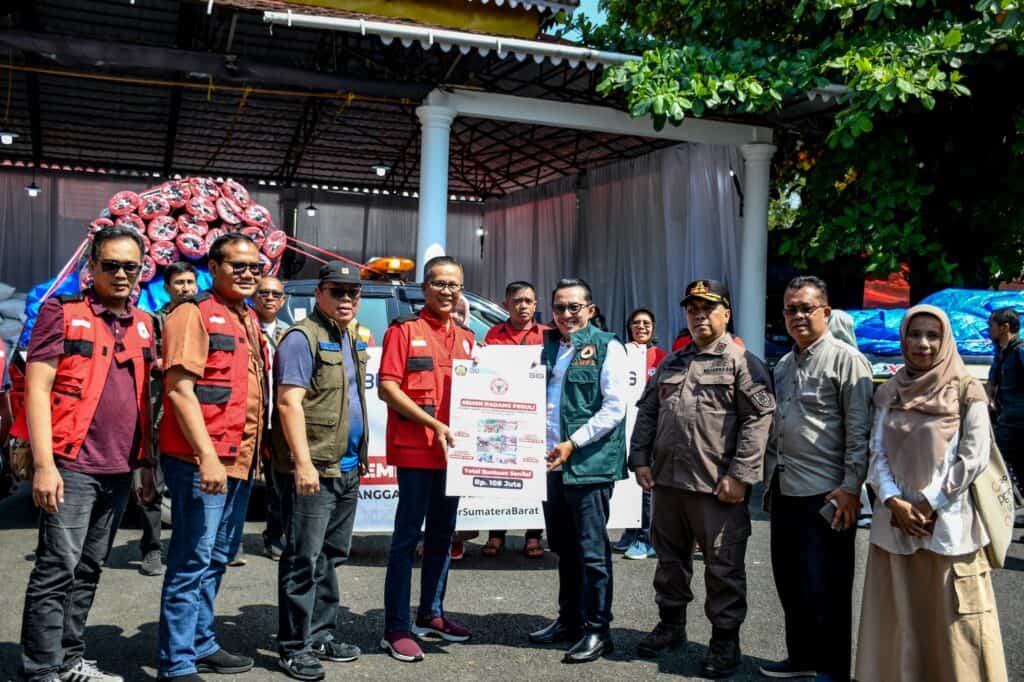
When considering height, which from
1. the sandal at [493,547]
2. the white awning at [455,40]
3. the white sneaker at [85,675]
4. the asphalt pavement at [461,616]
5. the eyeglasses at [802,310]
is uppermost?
the white awning at [455,40]

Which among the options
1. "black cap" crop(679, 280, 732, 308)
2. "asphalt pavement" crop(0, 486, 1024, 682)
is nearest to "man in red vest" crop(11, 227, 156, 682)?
"asphalt pavement" crop(0, 486, 1024, 682)

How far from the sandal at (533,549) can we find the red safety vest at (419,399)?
8.11ft

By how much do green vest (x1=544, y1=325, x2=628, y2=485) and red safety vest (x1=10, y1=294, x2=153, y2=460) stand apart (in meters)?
2.08

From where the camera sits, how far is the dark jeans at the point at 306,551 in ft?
14.2

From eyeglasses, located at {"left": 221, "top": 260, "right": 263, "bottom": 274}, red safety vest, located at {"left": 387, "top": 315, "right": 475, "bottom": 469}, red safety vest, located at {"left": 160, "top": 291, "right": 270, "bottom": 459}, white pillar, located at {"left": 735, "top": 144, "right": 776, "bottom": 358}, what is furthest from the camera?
white pillar, located at {"left": 735, "top": 144, "right": 776, "bottom": 358}

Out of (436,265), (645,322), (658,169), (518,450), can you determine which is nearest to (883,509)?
(518,450)

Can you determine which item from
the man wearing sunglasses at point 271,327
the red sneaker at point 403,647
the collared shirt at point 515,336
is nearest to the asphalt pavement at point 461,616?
the red sneaker at point 403,647

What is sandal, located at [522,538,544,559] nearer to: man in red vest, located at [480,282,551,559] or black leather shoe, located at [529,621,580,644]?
black leather shoe, located at [529,621,580,644]

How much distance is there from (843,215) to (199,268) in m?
8.10

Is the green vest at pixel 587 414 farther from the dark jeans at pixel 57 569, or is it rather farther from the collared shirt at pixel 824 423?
the dark jeans at pixel 57 569

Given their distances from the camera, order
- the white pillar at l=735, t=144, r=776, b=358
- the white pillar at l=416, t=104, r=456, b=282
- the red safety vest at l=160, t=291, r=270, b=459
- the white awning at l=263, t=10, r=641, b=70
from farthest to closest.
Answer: the white pillar at l=735, t=144, r=776, b=358 < the white pillar at l=416, t=104, r=456, b=282 < the white awning at l=263, t=10, r=641, b=70 < the red safety vest at l=160, t=291, r=270, b=459

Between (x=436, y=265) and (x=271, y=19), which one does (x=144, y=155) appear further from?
(x=436, y=265)

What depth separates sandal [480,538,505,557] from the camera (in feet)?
23.1

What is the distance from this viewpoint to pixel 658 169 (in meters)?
16.9
